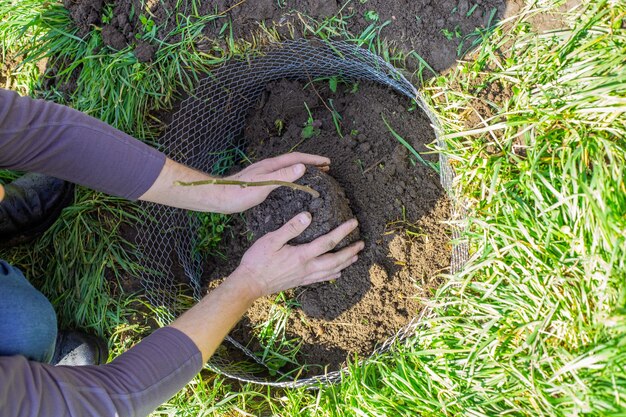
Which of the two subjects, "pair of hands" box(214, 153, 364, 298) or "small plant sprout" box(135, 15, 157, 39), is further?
"small plant sprout" box(135, 15, 157, 39)

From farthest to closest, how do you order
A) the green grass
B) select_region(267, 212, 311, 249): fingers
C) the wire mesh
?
the wire mesh
select_region(267, 212, 311, 249): fingers
the green grass

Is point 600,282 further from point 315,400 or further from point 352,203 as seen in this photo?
point 315,400

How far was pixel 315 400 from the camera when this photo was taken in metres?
1.88

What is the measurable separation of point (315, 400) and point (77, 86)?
1.42 meters

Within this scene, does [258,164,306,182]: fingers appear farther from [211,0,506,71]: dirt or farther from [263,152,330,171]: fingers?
[211,0,506,71]: dirt

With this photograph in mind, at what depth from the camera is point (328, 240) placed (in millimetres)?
1784

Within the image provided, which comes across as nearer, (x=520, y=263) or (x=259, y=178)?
(x=520, y=263)

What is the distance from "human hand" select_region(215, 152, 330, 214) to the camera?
1779mm

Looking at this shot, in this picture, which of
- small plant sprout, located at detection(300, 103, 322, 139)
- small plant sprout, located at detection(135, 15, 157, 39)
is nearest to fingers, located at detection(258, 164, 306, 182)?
small plant sprout, located at detection(300, 103, 322, 139)

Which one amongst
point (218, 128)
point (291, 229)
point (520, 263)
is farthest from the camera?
point (218, 128)

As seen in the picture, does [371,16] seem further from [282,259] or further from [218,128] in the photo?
[282,259]

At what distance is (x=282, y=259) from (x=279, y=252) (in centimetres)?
2

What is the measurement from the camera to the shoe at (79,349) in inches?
75.3

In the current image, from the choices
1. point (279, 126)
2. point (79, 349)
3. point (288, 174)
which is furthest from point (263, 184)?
point (79, 349)
